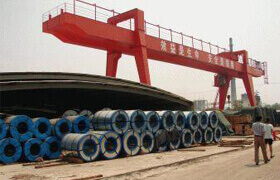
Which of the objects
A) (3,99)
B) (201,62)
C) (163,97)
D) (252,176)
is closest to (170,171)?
(252,176)

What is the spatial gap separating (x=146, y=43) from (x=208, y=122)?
8757mm

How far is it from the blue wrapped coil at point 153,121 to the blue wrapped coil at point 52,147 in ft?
15.7

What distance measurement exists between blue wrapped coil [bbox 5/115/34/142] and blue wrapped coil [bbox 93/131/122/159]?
3.16 metres

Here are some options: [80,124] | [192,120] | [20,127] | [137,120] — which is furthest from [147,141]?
[20,127]

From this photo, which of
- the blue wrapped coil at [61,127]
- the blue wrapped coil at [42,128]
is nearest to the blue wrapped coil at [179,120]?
the blue wrapped coil at [61,127]

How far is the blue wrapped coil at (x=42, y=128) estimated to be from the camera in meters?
13.7

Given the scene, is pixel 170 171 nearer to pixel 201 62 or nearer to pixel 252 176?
pixel 252 176

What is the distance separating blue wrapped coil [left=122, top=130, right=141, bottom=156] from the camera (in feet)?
45.6

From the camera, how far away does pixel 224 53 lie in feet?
118

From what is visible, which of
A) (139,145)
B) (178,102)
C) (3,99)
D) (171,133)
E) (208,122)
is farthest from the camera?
(178,102)

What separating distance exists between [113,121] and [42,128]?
3.68 meters

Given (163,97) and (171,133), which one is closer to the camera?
(171,133)

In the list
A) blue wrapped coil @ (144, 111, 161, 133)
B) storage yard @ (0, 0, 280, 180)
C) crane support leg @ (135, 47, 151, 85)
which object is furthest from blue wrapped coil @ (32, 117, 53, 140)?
crane support leg @ (135, 47, 151, 85)

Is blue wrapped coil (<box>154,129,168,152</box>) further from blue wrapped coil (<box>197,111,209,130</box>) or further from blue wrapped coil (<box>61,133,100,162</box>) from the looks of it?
blue wrapped coil (<box>61,133,100,162</box>)
